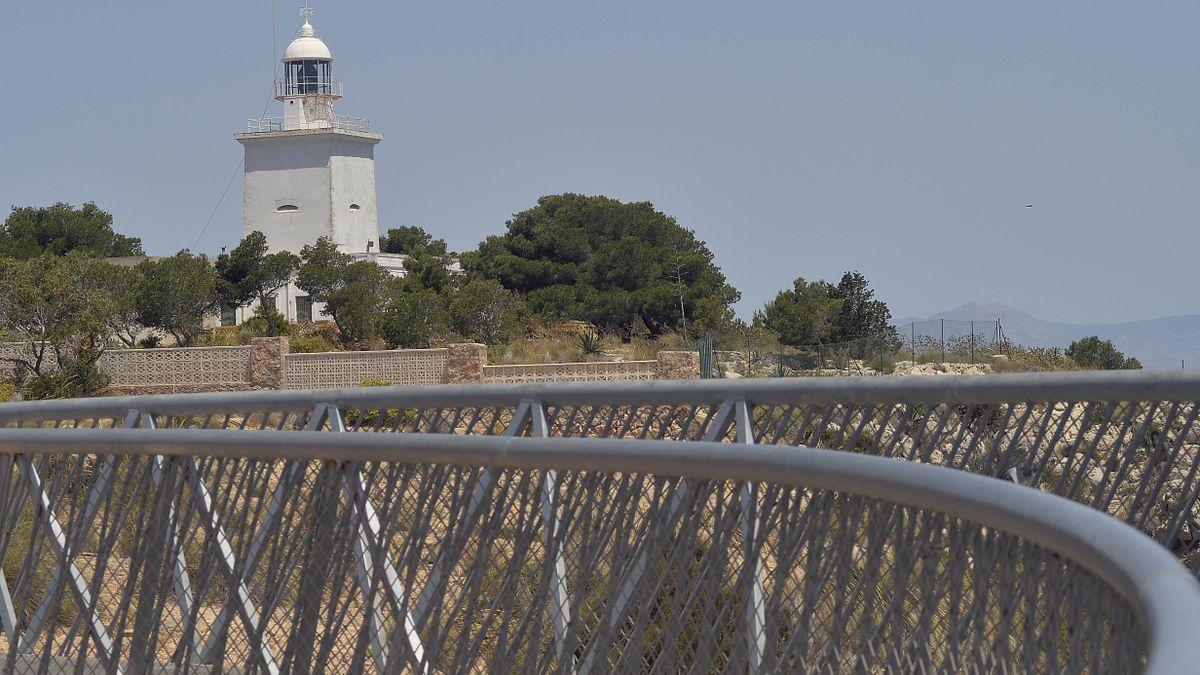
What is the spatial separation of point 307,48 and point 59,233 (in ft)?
35.8

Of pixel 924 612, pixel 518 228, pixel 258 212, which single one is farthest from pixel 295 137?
pixel 924 612

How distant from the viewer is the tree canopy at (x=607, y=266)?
40.7 metres

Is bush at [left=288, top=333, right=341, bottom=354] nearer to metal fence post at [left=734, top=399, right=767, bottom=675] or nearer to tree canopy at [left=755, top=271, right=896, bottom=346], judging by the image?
tree canopy at [left=755, top=271, right=896, bottom=346]

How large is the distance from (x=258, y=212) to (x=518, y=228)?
28.7ft

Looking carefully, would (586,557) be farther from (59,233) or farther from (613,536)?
(59,233)

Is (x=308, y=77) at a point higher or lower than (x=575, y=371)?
higher

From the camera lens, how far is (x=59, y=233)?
Answer: 51.6 m

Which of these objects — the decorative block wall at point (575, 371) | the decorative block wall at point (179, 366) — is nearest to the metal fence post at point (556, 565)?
the decorative block wall at point (575, 371)

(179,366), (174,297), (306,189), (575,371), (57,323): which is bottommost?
(575,371)

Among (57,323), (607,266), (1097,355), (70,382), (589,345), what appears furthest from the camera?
(607,266)

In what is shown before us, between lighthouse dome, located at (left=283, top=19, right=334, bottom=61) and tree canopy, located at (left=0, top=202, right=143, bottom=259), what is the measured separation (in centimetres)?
906

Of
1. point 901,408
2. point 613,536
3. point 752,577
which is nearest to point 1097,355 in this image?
point 901,408

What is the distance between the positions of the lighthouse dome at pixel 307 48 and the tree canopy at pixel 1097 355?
28.2m

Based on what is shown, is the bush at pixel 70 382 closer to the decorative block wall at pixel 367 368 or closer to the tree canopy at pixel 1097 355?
the decorative block wall at pixel 367 368
